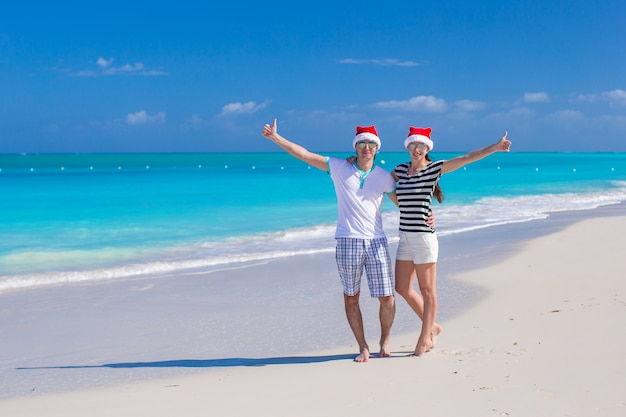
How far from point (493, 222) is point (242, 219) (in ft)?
23.9

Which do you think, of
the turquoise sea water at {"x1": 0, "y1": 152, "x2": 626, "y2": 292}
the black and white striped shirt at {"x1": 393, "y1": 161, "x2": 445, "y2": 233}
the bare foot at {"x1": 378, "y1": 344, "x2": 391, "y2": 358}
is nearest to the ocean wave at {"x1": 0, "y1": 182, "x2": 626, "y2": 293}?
the turquoise sea water at {"x1": 0, "y1": 152, "x2": 626, "y2": 292}

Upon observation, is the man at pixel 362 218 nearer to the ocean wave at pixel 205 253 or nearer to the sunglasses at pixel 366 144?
the sunglasses at pixel 366 144

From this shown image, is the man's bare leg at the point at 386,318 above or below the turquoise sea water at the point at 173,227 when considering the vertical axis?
below

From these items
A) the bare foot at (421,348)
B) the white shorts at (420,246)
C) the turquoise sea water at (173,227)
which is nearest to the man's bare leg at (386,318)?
the bare foot at (421,348)

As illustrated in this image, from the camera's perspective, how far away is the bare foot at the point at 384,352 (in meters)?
5.50

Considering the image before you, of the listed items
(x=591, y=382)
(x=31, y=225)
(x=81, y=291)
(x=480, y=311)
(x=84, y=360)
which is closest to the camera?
(x=591, y=382)

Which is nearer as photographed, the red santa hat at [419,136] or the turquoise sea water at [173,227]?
the red santa hat at [419,136]

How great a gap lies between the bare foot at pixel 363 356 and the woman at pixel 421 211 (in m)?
0.38

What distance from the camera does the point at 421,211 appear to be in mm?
5266

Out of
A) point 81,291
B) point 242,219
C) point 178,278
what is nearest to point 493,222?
point 242,219

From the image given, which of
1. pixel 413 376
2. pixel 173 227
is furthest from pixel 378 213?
pixel 173 227

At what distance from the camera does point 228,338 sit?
6.36 meters

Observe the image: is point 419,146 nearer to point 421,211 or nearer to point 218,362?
point 421,211

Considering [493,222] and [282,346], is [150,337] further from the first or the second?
[493,222]
